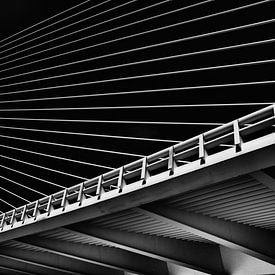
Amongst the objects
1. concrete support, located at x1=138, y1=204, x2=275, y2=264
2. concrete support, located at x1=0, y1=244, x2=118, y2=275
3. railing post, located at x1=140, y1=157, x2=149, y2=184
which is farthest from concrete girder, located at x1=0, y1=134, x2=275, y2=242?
concrete support, located at x1=0, y1=244, x2=118, y2=275

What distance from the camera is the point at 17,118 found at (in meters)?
17.4

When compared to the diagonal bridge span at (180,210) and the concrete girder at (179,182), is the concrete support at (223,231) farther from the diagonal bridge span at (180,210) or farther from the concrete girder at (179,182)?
the concrete girder at (179,182)

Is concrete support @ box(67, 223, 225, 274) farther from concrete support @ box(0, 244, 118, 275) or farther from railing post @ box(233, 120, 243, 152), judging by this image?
concrete support @ box(0, 244, 118, 275)

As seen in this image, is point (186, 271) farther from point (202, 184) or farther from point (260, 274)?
point (202, 184)

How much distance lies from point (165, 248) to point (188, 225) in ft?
13.3

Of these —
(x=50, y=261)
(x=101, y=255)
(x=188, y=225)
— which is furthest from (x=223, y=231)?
(x=50, y=261)

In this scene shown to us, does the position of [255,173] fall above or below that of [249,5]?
below

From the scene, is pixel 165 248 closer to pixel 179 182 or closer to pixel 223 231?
pixel 223 231

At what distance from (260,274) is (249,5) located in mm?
9368

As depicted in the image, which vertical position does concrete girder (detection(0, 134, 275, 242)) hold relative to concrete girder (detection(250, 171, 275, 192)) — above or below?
above

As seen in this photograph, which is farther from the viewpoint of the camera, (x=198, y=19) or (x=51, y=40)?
(x=51, y=40)

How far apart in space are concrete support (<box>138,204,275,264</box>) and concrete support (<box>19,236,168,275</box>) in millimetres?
6950

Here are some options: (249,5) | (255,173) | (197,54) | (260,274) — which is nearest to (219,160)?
(255,173)

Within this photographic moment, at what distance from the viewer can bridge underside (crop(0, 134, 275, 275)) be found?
1019cm
